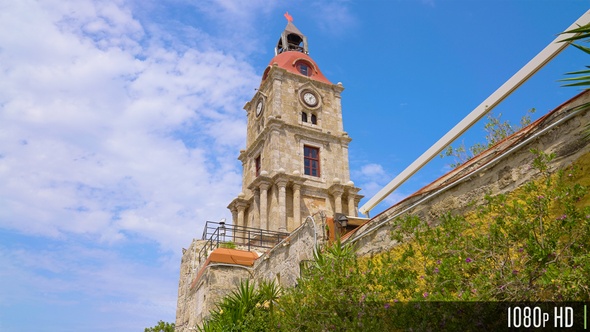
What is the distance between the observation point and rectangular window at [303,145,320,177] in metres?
28.1

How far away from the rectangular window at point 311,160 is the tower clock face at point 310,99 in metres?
3.01

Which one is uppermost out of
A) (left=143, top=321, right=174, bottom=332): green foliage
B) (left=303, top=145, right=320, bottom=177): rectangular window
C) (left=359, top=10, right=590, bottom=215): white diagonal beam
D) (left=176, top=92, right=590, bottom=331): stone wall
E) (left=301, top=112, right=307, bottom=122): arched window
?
(left=301, top=112, right=307, bottom=122): arched window

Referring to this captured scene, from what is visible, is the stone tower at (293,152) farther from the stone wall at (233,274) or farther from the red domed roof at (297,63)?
the stone wall at (233,274)

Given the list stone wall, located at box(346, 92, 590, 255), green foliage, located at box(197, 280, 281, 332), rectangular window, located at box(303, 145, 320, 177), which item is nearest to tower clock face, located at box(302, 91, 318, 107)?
rectangular window, located at box(303, 145, 320, 177)

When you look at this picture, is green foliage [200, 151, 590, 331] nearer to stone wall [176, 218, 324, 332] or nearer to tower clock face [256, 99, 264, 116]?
stone wall [176, 218, 324, 332]

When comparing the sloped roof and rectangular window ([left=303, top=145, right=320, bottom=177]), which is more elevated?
rectangular window ([left=303, top=145, right=320, bottom=177])

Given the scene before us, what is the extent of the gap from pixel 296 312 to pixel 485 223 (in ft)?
13.1

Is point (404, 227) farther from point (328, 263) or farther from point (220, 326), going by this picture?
point (220, 326)

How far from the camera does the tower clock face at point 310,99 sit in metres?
30.1

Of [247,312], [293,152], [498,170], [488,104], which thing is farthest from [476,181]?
[293,152]

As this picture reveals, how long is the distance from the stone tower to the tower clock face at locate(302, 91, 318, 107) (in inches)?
1.0

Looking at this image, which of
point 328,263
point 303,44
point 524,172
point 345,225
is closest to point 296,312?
point 328,263

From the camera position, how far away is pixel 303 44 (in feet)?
120

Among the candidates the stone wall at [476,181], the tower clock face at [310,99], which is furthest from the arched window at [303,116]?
the stone wall at [476,181]
